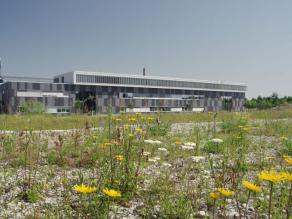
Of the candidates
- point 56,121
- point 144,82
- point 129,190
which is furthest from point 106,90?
point 129,190

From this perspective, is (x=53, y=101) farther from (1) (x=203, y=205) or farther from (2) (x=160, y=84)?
(1) (x=203, y=205)

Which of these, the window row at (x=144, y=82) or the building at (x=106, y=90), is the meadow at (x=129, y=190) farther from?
the window row at (x=144, y=82)

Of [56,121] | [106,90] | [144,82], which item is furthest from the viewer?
[144,82]

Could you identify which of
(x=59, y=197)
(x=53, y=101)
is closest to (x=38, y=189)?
(x=59, y=197)

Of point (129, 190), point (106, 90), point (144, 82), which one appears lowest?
point (129, 190)

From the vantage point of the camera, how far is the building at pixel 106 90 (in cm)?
5700

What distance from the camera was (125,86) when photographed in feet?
234

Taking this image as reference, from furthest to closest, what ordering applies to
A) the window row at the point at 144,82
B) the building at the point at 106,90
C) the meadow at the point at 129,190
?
the window row at the point at 144,82 < the building at the point at 106,90 < the meadow at the point at 129,190

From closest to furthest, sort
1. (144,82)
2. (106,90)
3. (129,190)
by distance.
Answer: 1. (129,190)
2. (106,90)
3. (144,82)

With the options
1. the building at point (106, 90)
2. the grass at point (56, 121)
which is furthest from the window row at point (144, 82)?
the grass at point (56, 121)

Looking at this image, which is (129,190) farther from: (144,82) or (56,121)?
(144,82)

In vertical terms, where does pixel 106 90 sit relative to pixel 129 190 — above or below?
above

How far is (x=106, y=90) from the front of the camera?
6850 cm

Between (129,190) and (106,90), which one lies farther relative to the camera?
(106,90)
